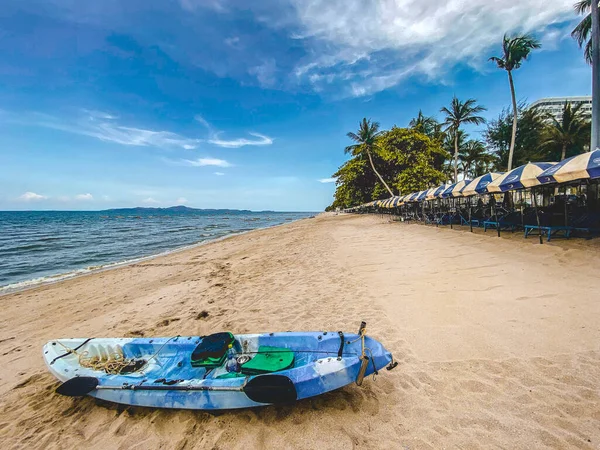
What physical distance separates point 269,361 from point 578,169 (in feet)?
28.5

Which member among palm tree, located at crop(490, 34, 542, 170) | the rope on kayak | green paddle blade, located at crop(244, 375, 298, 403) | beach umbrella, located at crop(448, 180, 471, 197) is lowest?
the rope on kayak

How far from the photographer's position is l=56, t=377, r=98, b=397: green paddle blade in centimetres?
273

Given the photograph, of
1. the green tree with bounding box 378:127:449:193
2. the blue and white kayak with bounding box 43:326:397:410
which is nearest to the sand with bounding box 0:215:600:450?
the blue and white kayak with bounding box 43:326:397:410

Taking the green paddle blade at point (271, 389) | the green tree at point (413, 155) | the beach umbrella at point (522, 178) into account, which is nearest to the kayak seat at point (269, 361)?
the green paddle blade at point (271, 389)

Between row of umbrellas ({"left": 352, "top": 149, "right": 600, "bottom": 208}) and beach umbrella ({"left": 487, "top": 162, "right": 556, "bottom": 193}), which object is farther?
beach umbrella ({"left": 487, "top": 162, "right": 556, "bottom": 193})

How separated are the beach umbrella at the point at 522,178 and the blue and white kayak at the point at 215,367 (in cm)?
849

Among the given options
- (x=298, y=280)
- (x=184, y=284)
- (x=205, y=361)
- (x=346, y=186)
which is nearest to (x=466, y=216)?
(x=298, y=280)

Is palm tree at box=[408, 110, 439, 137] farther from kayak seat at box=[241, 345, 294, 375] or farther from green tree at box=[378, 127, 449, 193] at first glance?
kayak seat at box=[241, 345, 294, 375]

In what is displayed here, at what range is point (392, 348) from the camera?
348 centimetres

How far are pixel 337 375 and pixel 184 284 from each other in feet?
22.4

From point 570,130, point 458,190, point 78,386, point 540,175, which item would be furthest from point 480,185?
point 570,130

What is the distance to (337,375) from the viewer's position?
7.98 ft

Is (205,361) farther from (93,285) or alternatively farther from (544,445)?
(93,285)

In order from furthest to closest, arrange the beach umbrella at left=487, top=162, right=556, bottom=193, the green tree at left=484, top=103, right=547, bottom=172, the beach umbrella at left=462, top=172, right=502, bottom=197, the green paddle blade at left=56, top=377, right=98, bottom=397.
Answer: the green tree at left=484, top=103, right=547, bottom=172 < the beach umbrella at left=462, top=172, right=502, bottom=197 < the beach umbrella at left=487, top=162, right=556, bottom=193 < the green paddle blade at left=56, top=377, right=98, bottom=397
